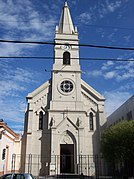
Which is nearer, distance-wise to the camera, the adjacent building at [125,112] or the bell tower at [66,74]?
the adjacent building at [125,112]

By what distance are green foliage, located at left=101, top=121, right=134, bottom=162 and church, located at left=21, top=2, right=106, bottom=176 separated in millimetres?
6180

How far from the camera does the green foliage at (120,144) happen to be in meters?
24.1

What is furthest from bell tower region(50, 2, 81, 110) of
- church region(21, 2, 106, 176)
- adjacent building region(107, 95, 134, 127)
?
adjacent building region(107, 95, 134, 127)

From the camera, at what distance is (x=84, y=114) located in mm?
34875

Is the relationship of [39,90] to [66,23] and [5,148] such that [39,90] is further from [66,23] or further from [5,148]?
[66,23]

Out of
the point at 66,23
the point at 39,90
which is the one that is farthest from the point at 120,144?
the point at 66,23

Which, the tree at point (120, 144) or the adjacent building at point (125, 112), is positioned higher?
the adjacent building at point (125, 112)

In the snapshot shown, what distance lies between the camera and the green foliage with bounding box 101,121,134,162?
79.2 feet

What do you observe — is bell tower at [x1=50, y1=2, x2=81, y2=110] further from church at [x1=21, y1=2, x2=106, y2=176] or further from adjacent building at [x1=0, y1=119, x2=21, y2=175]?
adjacent building at [x1=0, y1=119, x2=21, y2=175]

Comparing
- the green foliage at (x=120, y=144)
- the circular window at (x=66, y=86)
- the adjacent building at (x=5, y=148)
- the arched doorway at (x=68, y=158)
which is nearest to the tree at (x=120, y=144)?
the green foliage at (x=120, y=144)

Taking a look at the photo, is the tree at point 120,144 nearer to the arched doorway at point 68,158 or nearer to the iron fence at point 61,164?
the iron fence at point 61,164

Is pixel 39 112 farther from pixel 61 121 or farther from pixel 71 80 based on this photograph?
pixel 71 80

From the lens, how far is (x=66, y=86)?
1463 inches

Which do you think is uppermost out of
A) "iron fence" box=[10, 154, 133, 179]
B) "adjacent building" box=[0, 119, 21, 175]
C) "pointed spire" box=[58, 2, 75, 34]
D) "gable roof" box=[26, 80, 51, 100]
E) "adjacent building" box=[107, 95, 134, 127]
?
"pointed spire" box=[58, 2, 75, 34]
